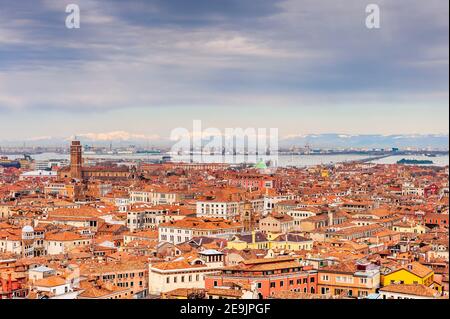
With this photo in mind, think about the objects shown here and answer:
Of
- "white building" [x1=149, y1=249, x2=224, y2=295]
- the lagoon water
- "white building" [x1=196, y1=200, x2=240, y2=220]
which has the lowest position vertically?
"white building" [x1=196, y1=200, x2=240, y2=220]

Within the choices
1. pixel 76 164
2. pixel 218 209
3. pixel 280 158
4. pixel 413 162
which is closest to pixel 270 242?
pixel 218 209

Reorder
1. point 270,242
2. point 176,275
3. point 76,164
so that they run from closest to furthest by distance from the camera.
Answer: point 176,275 → point 270,242 → point 76,164

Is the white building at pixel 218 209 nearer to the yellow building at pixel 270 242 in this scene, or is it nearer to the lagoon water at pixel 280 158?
the yellow building at pixel 270 242

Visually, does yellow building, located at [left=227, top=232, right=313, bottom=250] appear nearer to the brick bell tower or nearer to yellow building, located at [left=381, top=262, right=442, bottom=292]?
yellow building, located at [left=381, top=262, right=442, bottom=292]

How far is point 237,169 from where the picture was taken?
32.4 meters

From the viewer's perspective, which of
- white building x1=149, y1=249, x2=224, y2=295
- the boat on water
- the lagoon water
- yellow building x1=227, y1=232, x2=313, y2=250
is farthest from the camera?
the boat on water

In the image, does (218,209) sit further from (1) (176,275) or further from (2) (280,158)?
(2) (280,158)

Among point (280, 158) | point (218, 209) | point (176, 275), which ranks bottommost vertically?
point (218, 209)

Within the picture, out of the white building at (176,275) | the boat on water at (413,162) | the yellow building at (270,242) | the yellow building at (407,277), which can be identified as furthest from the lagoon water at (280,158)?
the white building at (176,275)

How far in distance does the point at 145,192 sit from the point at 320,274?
1300 centimetres

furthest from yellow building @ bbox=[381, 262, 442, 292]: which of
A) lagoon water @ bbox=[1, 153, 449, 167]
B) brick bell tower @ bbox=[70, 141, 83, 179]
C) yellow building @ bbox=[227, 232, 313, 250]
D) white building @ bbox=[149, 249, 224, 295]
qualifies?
lagoon water @ bbox=[1, 153, 449, 167]
